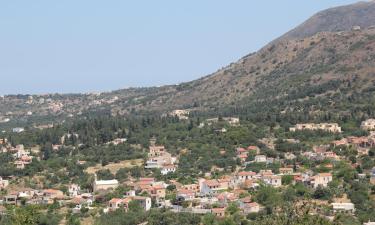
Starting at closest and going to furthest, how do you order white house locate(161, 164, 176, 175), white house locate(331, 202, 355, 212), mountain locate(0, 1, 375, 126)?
white house locate(331, 202, 355, 212), white house locate(161, 164, 176, 175), mountain locate(0, 1, 375, 126)

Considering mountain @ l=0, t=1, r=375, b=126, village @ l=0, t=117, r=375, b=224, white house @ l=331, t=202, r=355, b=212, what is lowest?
white house @ l=331, t=202, r=355, b=212

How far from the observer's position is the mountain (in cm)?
10556

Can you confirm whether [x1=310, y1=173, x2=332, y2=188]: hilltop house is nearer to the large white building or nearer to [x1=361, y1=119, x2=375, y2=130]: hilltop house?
the large white building

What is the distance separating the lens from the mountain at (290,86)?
106 metres

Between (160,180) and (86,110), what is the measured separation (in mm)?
97845

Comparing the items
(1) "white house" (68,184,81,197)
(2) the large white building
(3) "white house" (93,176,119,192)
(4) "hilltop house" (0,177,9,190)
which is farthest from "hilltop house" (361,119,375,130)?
(4) "hilltop house" (0,177,9,190)

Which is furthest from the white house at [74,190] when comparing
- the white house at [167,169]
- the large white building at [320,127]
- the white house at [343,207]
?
the large white building at [320,127]

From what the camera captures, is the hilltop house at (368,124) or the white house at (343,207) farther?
the hilltop house at (368,124)

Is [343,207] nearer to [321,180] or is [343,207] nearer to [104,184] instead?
[321,180]

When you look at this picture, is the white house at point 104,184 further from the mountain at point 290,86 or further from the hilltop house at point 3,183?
the mountain at point 290,86

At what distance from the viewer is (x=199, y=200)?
208ft

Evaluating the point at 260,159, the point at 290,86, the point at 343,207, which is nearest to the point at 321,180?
the point at 343,207

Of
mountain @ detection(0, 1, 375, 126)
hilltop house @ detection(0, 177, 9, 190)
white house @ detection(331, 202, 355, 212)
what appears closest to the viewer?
white house @ detection(331, 202, 355, 212)

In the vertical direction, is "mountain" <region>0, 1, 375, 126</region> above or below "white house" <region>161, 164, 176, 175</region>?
above
